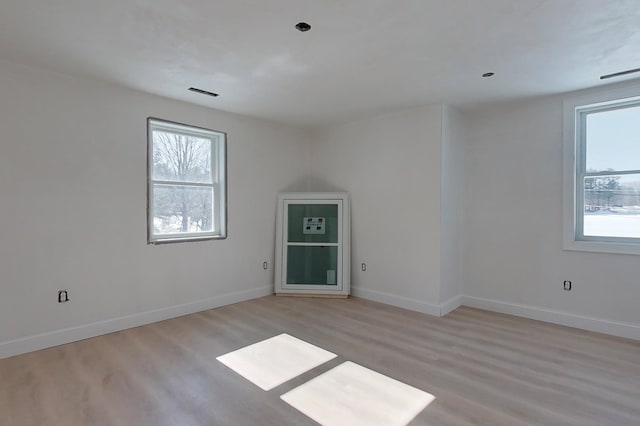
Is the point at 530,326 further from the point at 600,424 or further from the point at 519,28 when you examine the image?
the point at 519,28

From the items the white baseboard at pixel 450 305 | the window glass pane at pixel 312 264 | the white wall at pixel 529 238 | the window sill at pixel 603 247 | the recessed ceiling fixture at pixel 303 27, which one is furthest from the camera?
the window glass pane at pixel 312 264

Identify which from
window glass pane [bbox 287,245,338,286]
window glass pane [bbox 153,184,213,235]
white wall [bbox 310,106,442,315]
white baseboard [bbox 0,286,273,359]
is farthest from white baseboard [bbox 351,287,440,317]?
window glass pane [bbox 153,184,213,235]

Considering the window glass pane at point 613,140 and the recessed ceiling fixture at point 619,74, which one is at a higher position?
the recessed ceiling fixture at point 619,74

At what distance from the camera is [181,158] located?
13.1 feet

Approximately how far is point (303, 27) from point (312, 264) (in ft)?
10.9

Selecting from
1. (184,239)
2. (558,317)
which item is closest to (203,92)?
(184,239)

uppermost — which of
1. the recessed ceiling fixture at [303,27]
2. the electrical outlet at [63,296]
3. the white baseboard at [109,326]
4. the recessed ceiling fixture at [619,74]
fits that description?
the recessed ceiling fixture at [619,74]

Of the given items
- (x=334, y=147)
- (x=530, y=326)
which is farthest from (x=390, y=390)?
(x=334, y=147)

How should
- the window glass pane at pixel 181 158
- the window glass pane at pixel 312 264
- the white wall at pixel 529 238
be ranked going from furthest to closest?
the window glass pane at pixel 312 264
the window glass pane at pixel 181 158
the white wall at pixel 529 238

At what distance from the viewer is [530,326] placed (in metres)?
3.55

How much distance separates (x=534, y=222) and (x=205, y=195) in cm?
395

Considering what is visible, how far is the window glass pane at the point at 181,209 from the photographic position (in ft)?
12.4

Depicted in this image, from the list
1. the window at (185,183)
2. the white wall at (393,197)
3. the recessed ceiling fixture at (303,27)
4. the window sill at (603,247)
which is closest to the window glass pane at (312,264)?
the white wall at (393,197)

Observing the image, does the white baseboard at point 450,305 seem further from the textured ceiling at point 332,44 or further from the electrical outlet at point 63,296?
the electrical outlet at point 63,296
